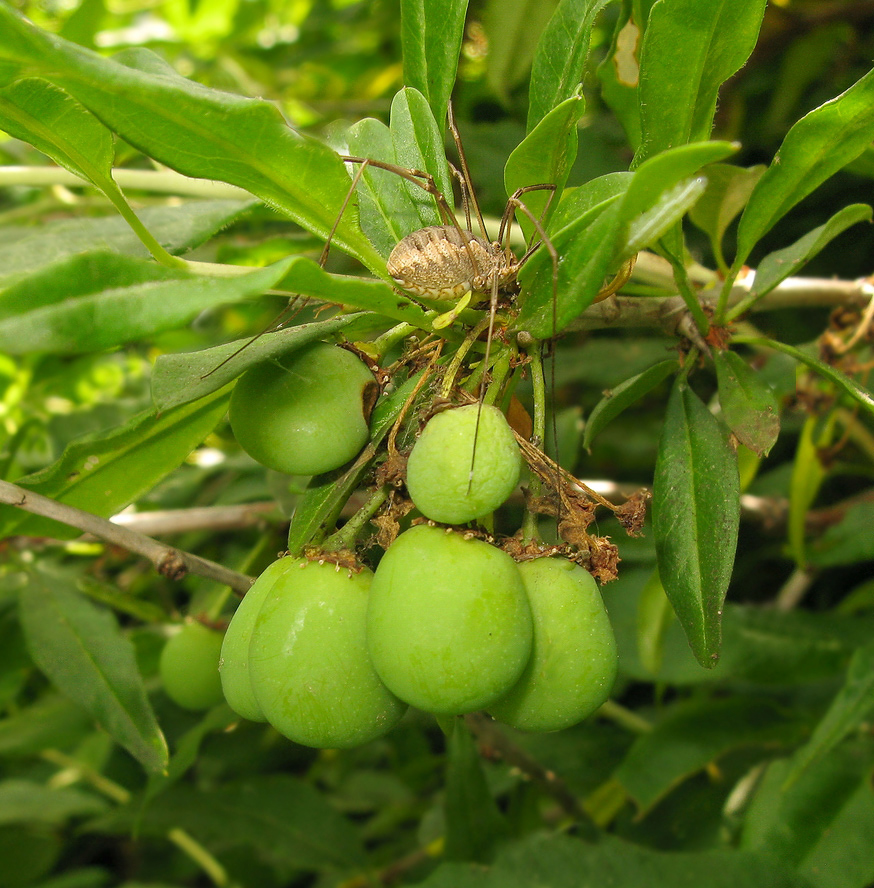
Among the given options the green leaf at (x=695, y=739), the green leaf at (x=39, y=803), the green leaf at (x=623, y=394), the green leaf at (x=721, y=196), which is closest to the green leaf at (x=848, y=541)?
the green leaf at (x=695, y=739)

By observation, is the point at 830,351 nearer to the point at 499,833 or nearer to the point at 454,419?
the point at 454,419

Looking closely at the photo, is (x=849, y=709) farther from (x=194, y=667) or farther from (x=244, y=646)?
(x=194, y=667)

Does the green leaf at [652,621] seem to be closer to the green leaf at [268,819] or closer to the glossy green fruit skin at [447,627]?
the glossy green fruit skin at [447,627]

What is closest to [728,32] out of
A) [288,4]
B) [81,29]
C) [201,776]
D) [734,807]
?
[734,807]

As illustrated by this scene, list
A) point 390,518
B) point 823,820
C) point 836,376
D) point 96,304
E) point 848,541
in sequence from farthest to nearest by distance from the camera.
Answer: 1. point 848,541
2. point 823,820
3. point 836,376
4. point 390,518
5. point 96,304

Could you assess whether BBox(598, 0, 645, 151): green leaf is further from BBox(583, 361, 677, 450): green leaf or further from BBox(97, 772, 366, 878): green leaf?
BBox(97, 772, 366, 878): green leaf

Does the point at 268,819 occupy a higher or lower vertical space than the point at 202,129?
lower

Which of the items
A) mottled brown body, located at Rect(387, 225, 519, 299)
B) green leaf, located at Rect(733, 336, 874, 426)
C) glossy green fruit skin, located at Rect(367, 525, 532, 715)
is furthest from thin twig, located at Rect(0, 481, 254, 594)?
green leaf, located at Rect(733, 336, 874, 426)

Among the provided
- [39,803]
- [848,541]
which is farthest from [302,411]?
[39,803]
